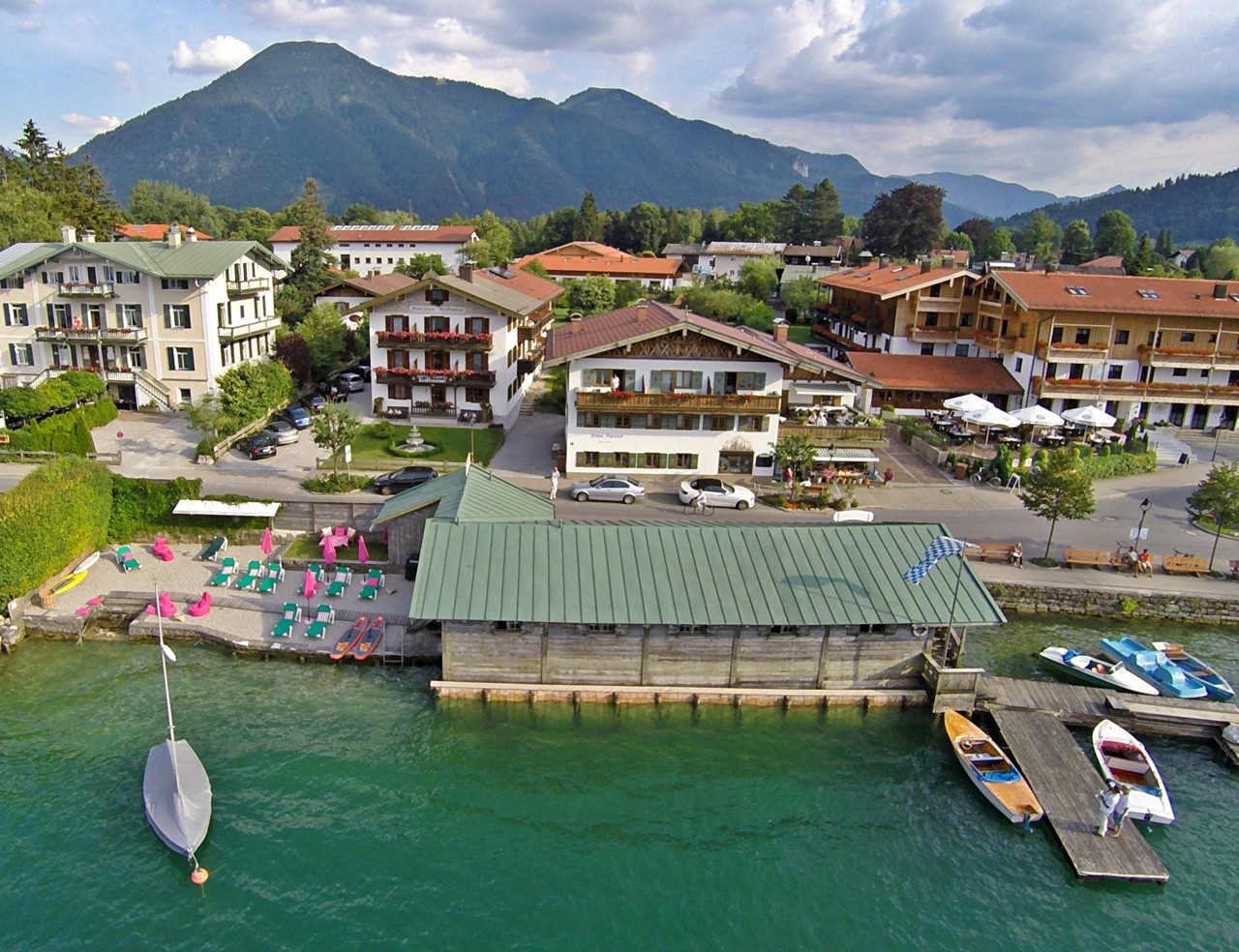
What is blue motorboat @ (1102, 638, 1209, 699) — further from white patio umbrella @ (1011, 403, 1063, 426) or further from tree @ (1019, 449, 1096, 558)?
white patio umbrella @ (1011, 403, 1063, 426)

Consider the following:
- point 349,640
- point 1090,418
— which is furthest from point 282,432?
point 1090,418

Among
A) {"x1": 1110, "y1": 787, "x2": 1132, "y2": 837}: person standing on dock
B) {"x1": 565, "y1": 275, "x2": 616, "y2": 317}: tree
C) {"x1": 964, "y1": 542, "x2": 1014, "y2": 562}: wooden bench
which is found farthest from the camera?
{"x1": 565, "y1": 275, "x2": 616, "y2": 317}: tree

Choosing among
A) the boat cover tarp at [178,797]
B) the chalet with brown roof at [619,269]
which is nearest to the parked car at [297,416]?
the boat cover tarp at [178,797]

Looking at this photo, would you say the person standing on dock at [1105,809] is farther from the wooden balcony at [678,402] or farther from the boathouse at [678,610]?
the wooden balcony at [678,402]

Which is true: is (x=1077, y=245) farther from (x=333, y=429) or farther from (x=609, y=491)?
(x=333, y=429)

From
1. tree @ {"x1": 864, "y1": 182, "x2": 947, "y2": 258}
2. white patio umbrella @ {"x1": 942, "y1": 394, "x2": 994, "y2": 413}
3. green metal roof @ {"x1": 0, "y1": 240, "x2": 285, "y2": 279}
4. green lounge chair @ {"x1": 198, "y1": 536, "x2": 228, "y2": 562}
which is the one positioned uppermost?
tree @ {"x1": 864, "y1": 182, "x2": 947, "y2": 258}

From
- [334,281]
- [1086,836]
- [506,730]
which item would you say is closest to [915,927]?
[1086,836]

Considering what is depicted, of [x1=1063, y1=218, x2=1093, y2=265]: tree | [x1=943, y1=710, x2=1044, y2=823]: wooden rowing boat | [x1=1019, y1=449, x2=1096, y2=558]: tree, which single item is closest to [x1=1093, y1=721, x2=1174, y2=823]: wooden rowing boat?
[x1=943, y1=710, x2=1044, y2=823]: wooden rowing boat
